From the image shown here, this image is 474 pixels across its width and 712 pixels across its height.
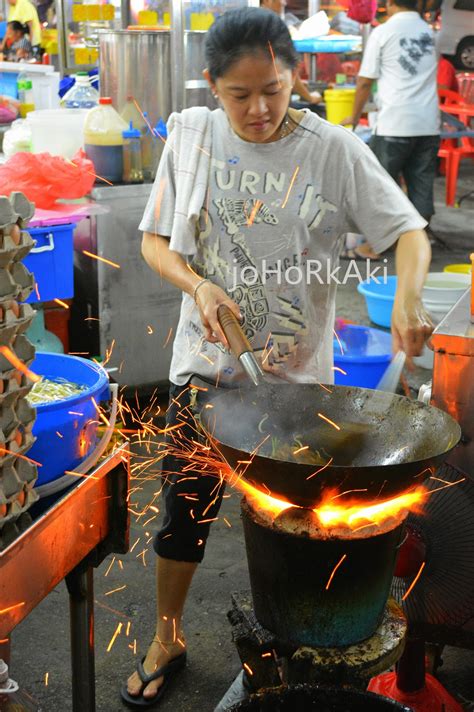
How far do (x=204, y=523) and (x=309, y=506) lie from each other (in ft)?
2.97

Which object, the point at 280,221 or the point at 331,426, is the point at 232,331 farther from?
the point at 280,221

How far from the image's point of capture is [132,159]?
15.9 ft

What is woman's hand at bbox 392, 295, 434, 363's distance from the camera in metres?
2.24

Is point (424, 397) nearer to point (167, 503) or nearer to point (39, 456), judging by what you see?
point (167, 503)

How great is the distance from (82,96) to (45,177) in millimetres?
1535

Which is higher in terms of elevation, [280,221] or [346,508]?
[280,221]

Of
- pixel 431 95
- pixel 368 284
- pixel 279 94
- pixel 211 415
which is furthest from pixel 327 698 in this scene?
pixel 431 95

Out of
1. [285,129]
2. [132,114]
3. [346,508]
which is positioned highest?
[285,129]

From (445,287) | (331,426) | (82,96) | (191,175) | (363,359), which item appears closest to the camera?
(331,426)

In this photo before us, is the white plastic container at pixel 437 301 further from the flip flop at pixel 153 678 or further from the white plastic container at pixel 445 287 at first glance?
the flip flop at pixel 153 678

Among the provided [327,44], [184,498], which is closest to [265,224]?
[184,498]

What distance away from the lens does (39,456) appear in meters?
1.91

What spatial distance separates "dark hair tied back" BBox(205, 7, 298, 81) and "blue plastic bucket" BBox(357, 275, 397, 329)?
3.58 meters

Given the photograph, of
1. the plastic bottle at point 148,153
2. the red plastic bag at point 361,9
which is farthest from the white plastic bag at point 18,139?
the red plastic bag at point 361,9
